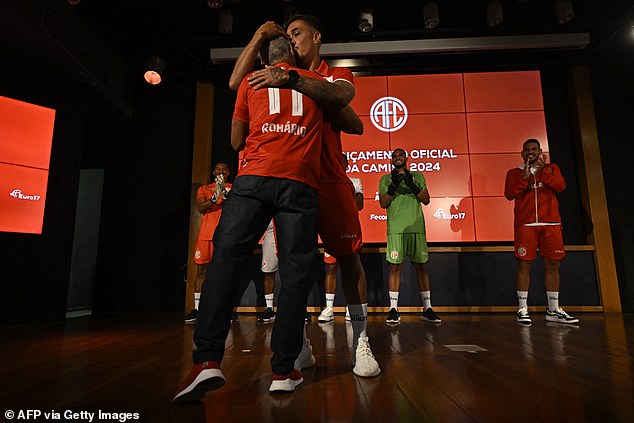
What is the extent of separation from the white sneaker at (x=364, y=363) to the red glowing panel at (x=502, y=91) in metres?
4.03

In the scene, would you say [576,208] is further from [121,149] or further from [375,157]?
[121,149]

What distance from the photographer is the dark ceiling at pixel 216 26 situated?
3.93 metres

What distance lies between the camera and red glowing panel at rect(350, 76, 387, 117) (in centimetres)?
471

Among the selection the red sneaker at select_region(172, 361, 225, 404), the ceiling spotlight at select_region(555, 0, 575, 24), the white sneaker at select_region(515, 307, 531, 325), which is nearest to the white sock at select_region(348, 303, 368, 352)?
the red sneaker at select_region(172, 361, 225, 404)

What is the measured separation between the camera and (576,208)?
181 inches

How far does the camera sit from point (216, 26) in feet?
15.1

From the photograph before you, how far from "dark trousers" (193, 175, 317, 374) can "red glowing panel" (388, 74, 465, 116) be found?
385 cm

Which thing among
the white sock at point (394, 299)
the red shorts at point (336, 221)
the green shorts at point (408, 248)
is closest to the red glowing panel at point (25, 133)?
the red shorts at point (336, 221)

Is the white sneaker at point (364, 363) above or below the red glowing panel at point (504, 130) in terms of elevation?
below

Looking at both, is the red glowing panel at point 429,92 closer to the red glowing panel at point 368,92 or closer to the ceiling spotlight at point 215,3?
the red glowing panel at point 368,92

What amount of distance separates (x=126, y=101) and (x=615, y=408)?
18.4 ft

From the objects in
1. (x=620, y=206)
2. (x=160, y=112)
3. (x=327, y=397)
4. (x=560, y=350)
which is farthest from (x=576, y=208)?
(x=160, y=112)

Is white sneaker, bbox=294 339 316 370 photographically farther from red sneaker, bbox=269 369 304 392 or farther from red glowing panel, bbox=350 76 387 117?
red glowing panel, bbox=350 76 387 117

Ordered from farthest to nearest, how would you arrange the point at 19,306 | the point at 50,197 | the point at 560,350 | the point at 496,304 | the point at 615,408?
the point at 496,304 → the point at 50,197 → the point at 19,306 → the point at 560,350 → the point at 615,408
